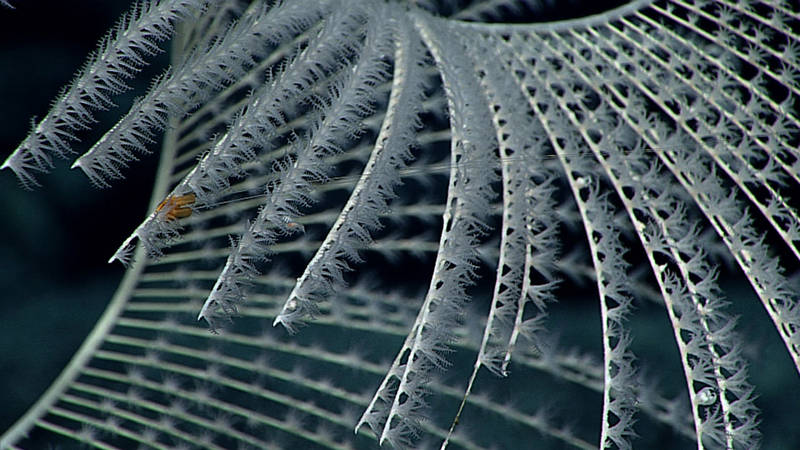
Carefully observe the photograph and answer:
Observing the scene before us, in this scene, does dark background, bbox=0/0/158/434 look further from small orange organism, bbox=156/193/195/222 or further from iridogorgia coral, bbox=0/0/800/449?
small orange organism, bbox=156/193/195/222

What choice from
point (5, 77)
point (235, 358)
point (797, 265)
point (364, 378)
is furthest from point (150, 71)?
point (797, 265)

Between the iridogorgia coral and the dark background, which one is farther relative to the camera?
the dark background

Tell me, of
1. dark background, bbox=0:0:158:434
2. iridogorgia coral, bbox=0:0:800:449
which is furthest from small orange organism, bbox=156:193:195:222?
dark background, bbox=0:0:158:434

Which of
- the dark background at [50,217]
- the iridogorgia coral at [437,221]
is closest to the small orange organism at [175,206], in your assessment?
the iridogorgia coral at [437,221]

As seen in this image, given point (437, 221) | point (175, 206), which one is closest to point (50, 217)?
point (437, 221)

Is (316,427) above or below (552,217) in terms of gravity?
below

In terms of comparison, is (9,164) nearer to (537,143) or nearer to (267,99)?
(267,99)

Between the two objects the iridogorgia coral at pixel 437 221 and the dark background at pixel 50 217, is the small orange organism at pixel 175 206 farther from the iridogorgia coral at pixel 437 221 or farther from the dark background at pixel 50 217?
the dark background at pixel 50 217
